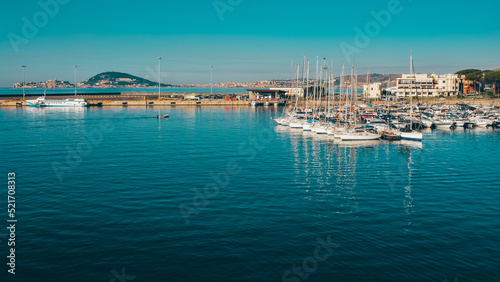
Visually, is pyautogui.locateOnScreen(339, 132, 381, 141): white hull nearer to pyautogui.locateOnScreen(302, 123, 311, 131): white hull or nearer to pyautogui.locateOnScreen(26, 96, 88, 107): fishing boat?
pyautogui.locateOnScreen(302, 123, 311, 131): white hull

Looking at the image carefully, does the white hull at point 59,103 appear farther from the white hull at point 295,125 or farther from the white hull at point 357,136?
the white hull at point 357,136

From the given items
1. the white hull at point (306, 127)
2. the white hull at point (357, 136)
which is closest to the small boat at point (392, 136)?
the white hull at point (357, 136)

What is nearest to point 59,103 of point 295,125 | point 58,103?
point 58,103

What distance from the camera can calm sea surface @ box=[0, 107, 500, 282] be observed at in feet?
66.1

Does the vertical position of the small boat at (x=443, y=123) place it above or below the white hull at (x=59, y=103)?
below

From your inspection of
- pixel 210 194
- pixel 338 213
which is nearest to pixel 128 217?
pixel 210 194

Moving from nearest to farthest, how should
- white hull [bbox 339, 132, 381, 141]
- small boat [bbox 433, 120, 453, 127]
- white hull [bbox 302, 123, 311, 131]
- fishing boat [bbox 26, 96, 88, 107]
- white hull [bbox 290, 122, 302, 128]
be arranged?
white hull [bbox 339, 132, 381, 141] < white hull [bbox 302, 123, 311, 131] < white hull [bbox 290, 122, 302, 128] < small boat [bbox 433, 120, 453, 127] < fishing boat [bbox 26, 96, 88, 107]

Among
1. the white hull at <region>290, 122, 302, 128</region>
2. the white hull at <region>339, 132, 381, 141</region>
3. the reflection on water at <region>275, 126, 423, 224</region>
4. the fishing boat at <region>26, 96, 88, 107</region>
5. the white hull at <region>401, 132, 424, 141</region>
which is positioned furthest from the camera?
the fishing boat at <region>26, 96, 88, 107</region>

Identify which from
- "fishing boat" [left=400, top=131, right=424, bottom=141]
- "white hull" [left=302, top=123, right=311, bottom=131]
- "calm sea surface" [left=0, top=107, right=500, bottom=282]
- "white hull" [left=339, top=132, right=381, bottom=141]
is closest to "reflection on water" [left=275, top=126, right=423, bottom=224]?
"calm sea surface" [left=0, top=107, right=500, bottom=282]

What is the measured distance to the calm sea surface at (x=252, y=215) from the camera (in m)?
20.2

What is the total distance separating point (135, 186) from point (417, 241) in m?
23.2

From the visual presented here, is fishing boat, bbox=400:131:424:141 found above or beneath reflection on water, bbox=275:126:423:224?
above

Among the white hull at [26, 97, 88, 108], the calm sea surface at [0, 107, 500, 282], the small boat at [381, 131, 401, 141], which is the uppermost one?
the white hull at [26, 97, 88, 108]

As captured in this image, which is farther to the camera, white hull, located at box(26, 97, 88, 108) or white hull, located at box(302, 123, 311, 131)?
white hull, located at box(26, 97, 88, 108)
